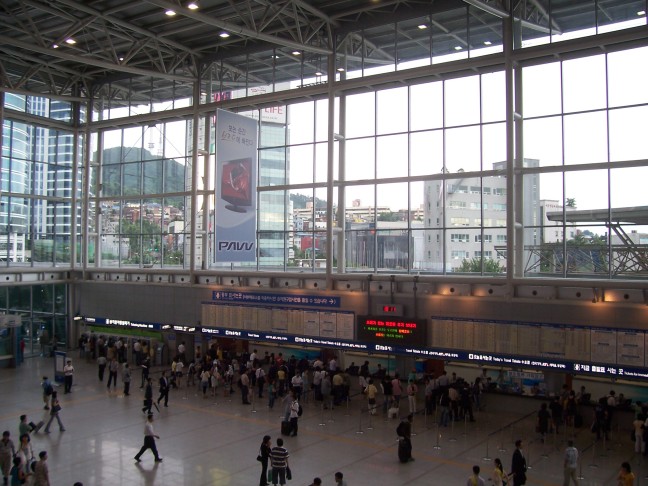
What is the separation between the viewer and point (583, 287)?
18.5 m

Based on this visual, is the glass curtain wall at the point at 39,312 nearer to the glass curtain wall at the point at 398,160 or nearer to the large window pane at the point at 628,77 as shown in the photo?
the glass curtain wall at the point at 398,160

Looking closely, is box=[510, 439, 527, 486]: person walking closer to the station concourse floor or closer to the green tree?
the station concourse floor

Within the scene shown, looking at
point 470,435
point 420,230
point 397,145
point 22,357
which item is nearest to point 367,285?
point 420,230

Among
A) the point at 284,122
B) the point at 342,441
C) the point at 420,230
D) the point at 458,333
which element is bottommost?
the point at 342,441

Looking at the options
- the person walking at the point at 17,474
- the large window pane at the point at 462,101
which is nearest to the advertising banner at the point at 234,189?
the large window pane at the point at 462,101

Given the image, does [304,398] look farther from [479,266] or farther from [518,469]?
[518,469]

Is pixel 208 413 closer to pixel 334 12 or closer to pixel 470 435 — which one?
pixel 470 435

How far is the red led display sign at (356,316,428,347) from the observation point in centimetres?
2080

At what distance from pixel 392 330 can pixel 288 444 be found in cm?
646

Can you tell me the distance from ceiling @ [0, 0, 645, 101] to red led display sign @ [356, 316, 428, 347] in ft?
33.5

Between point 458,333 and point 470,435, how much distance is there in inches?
148

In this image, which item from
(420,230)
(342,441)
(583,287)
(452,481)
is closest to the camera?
(452,481)

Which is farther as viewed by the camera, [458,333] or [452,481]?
[458,333]

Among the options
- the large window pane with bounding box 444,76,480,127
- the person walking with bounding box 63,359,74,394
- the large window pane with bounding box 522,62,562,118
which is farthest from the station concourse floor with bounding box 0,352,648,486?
the large window pane with bounding box 444,76,480,127
